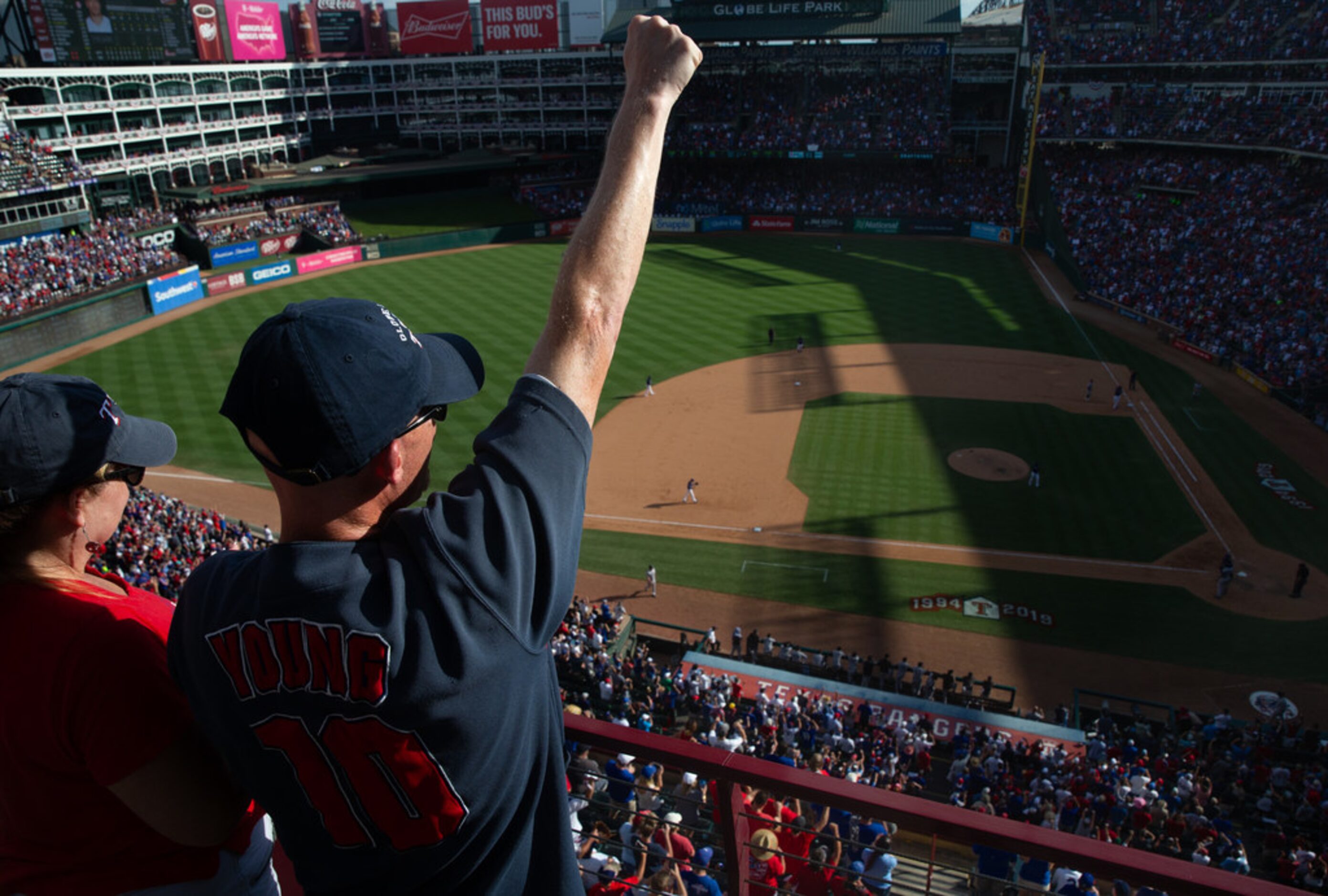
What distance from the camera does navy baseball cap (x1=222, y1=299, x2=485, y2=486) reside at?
1.53 meters

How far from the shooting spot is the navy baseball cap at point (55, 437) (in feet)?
6.81

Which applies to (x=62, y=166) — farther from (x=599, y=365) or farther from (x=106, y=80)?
(x=599, y=365)

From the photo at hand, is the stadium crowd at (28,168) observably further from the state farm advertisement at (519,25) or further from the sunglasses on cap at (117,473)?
the sunglasses on cap at (117,473)

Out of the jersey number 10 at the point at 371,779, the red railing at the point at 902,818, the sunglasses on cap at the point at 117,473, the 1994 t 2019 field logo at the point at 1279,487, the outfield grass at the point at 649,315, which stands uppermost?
the sunglasses on cap at the point at 117,473

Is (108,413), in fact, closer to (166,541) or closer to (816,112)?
(166,541)

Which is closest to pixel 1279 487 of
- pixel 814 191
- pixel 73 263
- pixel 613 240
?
pixel 613 240

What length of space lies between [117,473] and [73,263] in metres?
45.5

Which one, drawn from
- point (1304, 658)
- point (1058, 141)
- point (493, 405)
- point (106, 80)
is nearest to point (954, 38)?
point (1058, 141)

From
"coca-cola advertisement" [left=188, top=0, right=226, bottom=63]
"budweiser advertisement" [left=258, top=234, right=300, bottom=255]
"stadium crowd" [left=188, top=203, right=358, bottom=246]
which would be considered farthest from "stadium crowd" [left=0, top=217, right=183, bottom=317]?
"coca-cola advertisement" [left=188, top=0, right=226, bottom=63]

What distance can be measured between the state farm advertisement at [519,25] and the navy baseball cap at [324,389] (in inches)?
2789

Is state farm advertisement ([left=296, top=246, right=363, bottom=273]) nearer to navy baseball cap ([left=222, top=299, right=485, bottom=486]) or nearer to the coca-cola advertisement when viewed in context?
the coca-cola advertisement

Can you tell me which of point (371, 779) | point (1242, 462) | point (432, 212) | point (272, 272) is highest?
point (371, 779)

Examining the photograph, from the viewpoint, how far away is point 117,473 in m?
2.34

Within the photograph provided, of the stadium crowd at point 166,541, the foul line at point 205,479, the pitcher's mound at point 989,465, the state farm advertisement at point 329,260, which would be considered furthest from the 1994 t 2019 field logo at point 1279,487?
the state farm advertisement at point 329,260
